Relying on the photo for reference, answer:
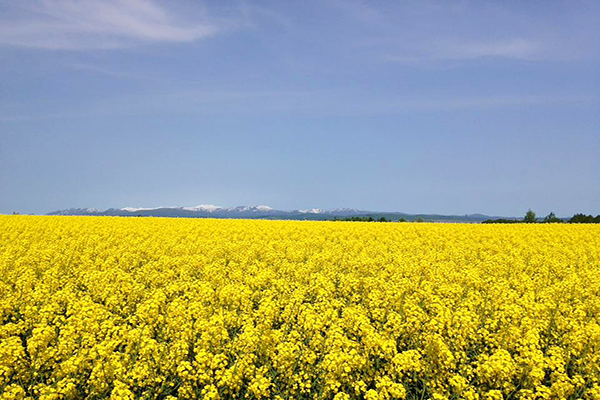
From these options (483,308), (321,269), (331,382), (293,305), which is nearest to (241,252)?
(321,269)

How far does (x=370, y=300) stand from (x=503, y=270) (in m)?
9.34

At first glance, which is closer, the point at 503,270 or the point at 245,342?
Answer: the point at 245,342

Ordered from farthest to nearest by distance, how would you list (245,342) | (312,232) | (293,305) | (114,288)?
1. (312,232)
2. (114,288)
3. (293,305)
4. (245,342)

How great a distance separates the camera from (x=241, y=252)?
20.5 m

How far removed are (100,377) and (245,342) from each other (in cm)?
271

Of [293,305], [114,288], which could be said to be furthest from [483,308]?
[114,288]

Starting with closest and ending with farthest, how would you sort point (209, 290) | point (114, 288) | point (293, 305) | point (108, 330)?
point (108, 330)
point (293, 305)
point (209, 290)
point (114, 288)

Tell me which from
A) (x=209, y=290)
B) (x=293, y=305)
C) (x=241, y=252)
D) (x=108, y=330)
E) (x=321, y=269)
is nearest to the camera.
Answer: (x=108, y=330)

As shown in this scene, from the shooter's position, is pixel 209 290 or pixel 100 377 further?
pixel 209 290

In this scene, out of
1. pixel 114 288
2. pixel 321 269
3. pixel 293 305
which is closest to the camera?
pixel 293 305

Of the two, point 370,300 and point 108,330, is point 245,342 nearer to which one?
point 108,330

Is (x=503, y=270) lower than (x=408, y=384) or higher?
higher

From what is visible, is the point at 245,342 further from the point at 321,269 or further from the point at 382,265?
the point at 382,265

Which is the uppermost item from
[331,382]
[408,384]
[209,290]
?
[209,290]
